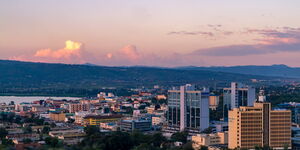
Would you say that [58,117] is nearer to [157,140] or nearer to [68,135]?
[68,135]

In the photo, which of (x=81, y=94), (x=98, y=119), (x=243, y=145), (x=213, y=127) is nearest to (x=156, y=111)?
(x=98, y=119)

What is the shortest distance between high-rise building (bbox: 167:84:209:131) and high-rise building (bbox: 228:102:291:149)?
6770 millimetres

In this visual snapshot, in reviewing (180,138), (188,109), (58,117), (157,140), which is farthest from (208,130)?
(58,117)

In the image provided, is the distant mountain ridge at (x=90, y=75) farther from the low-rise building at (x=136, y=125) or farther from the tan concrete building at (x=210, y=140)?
the tan concrete building at (x=210, y=140)

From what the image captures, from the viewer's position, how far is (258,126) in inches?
687

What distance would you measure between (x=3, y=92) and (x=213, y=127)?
157ft


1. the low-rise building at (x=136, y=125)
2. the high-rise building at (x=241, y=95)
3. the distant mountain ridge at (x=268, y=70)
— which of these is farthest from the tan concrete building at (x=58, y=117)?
the distant mountain ridge at (x=268, y=70)

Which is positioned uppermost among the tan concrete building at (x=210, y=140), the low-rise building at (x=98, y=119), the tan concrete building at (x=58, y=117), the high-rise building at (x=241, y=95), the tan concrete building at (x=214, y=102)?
the high-rise building at (x=241, y=95)

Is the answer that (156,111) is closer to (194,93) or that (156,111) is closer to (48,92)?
(194,93)

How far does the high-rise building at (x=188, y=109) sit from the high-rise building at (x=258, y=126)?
6.77 m

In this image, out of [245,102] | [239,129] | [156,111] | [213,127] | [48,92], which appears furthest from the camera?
[48,92]

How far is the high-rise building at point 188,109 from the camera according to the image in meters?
24.5

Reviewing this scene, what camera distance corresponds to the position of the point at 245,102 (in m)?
28.1

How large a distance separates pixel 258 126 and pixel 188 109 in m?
7.79
